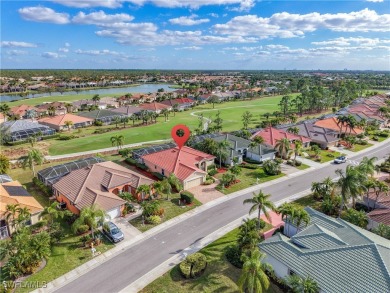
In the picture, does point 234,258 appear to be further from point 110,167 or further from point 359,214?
point 110,167

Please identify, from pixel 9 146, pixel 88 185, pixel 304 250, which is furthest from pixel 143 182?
pixel 9 146

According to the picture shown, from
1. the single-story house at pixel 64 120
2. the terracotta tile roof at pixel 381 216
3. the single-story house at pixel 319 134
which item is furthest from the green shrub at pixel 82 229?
the single-story house at pixel 64 120

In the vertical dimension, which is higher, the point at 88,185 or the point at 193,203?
the point at 88,185

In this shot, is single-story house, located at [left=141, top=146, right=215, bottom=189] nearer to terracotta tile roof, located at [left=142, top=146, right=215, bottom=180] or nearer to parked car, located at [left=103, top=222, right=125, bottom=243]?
terracotta tile roof, located at [left=142, top=146, right=215, bottom=180]

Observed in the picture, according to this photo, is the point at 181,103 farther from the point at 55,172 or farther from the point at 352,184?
the point at 352,184

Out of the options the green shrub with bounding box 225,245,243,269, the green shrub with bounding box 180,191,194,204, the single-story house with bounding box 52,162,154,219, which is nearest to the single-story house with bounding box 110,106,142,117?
the single-story house with bounding box 52,162,154,219

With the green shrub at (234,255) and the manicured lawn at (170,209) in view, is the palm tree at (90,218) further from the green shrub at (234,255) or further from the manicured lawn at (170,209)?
the green shrub at (234,255)
